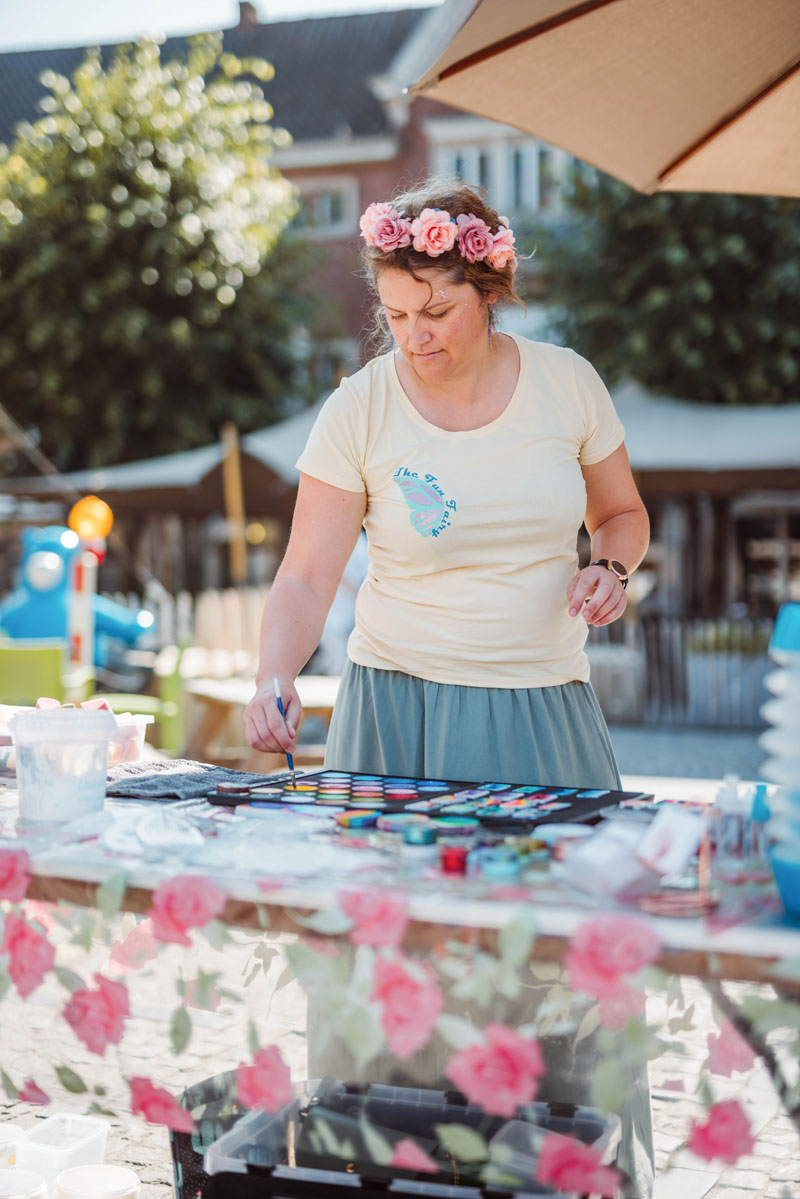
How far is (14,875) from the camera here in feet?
4.39

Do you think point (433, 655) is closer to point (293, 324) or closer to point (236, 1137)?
point (236, 1137)

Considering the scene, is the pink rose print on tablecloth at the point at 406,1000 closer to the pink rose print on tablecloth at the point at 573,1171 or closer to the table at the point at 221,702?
the pink rose print on tablecloth at the point at 573,1171

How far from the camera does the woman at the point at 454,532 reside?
1933 millimetres

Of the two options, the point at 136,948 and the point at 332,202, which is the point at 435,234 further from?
the point at 332,202

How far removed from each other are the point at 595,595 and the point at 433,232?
625mm

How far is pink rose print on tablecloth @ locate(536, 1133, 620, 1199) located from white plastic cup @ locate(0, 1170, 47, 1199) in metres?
1.06

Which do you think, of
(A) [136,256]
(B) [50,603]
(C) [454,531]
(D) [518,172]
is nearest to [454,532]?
(C) [454,531]

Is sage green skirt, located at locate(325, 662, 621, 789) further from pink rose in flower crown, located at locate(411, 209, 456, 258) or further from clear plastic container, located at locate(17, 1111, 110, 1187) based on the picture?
clear plastic container, located at locate(17, 1111, 110, 1187)

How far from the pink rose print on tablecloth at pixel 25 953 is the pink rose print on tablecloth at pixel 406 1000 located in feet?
1.36

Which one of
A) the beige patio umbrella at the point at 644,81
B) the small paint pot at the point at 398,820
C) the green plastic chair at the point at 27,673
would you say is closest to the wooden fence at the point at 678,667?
the green plastic chair at the point at 27,673

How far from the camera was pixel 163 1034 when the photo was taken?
54.6 inches

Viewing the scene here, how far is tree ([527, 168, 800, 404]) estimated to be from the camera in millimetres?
12703

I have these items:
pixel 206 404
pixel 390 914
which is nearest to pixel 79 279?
pixel 206 404

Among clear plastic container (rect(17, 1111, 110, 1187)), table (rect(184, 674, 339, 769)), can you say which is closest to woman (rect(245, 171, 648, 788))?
clear plastic container (rect(17, 1111, 110, 1187))
